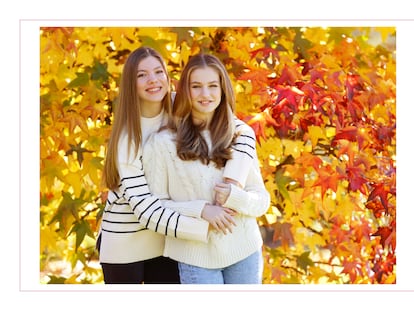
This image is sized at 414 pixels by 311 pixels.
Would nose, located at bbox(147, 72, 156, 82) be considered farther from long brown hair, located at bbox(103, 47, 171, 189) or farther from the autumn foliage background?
the autumn foliage background

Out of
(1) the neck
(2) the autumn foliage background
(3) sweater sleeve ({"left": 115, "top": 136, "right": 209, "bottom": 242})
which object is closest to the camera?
(3) sweater sleeve ({"left": 115, "top": 136, "right": 209, "bottom": 242})

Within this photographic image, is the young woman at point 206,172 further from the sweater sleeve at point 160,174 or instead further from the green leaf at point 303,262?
the green leaf at point 303,262

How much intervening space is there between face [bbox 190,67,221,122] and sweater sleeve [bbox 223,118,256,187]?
0.45ft

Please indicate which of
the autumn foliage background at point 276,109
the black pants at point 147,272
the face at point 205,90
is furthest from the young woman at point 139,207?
the autumn foliage background at point 276,109

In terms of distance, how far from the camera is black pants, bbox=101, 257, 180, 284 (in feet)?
7.89

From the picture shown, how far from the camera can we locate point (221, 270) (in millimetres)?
2355

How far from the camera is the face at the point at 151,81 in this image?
2354 mm

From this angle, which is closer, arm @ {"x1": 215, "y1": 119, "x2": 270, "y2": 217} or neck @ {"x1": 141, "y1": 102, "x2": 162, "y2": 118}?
arm @ {"x1": 215, "y1": 119, "x2": 270, "y2": 217}

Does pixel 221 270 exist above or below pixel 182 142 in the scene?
below

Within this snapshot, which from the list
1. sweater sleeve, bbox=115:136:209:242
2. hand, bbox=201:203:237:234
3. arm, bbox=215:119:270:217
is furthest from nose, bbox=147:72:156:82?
hand, bbox=201:203:237:234

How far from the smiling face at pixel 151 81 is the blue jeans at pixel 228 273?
0.62 metres
